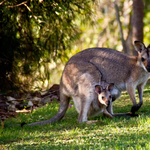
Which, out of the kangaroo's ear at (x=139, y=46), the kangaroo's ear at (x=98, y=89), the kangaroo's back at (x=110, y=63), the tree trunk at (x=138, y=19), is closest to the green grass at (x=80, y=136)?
the kangaroo's ear at (x=98, y=89)

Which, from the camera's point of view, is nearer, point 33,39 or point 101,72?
point 101,72

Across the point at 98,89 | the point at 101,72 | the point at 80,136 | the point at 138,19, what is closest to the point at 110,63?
the point at 101,72

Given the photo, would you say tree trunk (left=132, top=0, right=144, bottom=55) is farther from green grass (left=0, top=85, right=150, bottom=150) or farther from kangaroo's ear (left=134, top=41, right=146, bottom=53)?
green grass (left=0, top=85, right=150, bottom=150)

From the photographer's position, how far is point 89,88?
503cm

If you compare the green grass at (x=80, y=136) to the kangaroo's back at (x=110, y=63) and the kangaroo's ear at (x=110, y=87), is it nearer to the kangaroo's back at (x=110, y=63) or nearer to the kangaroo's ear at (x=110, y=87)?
the kangaroo's ear at (x=110, y=87)

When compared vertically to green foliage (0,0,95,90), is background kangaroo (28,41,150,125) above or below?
below

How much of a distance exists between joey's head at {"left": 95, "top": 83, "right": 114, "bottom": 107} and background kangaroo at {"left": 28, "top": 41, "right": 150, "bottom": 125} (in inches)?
4.6

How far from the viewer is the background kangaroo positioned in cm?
509

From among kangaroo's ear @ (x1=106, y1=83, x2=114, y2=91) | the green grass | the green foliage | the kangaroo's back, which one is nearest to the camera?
the green grass

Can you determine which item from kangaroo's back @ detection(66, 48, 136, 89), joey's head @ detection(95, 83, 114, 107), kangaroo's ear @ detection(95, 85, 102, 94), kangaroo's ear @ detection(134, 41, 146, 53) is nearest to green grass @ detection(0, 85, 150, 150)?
joey's head @ detection(95, 83, 114, 107)

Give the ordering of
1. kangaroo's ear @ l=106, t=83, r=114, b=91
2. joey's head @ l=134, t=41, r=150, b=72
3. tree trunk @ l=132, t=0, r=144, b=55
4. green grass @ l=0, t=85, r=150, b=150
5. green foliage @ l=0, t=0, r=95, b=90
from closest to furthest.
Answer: green grass @ l=0, t=85, r=150, b=150 → kangaroo's ear @ l=106, t=83, r=114, b=91 → joey's head @ l=134, t=41, r=150, b=72 → green foliage @ l=0, t=0, r=95, b=90 → tree trunk @ l=132, t=0, r=144, b=55

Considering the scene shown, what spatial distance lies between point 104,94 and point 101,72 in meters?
0.57

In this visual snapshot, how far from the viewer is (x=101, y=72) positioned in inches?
212

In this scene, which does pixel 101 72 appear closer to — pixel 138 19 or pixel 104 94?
pixel 104 94
